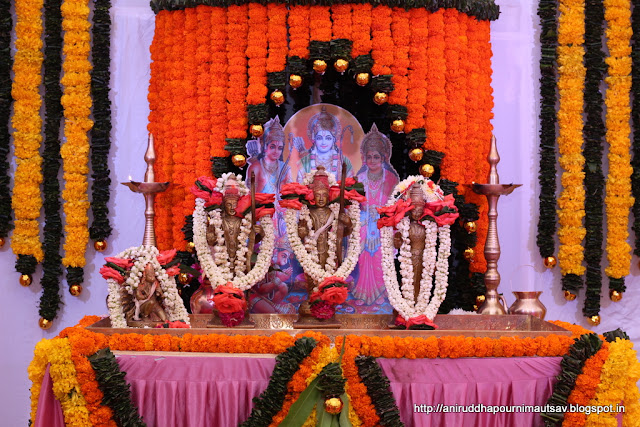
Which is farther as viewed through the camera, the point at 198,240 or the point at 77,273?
the point at 77,273

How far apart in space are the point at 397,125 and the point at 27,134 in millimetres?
2689

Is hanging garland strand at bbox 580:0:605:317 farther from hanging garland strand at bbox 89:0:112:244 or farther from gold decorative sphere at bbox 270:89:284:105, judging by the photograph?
hanging garland strand at bbox 89:0:112:244

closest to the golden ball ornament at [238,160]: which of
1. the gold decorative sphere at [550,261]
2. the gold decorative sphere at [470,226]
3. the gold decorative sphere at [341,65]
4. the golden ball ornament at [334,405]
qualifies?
the gold decorative sphere at [341,65]

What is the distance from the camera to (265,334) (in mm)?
3730

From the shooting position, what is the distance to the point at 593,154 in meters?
5.23

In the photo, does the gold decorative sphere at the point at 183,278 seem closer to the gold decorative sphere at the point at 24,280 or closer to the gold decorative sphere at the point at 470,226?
the gold decorative sphere at the point at 24,280

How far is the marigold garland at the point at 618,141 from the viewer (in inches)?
205

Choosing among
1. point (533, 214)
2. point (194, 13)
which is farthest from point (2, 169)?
point (533, 214)

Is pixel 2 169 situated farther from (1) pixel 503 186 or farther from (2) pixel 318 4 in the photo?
(1) pixel 503 186

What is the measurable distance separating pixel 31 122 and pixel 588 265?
4.25 metres

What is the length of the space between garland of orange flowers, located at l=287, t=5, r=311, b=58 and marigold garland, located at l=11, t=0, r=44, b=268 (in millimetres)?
1897

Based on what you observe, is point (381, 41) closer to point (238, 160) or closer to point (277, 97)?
point (277, 97)

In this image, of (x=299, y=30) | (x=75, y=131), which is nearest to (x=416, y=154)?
(x=299, y=30)

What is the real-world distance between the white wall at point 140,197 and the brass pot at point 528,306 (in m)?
0.72
